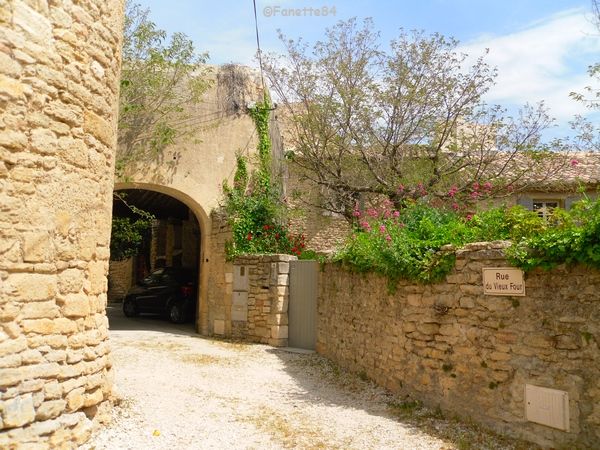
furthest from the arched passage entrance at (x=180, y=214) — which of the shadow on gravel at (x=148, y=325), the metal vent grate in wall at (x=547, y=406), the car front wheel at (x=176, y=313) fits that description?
the metal vent grate in wall at (x=547, y=406)

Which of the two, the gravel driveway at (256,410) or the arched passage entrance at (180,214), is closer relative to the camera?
the gravel driveway at (256,410)

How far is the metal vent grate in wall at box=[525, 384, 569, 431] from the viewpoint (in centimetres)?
418

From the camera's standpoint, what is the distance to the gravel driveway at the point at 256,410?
4582 mm

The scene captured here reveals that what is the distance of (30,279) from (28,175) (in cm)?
71

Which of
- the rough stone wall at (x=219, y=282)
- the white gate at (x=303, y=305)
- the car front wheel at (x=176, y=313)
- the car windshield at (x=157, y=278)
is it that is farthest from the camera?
the car windshield at (x=157, y=278)

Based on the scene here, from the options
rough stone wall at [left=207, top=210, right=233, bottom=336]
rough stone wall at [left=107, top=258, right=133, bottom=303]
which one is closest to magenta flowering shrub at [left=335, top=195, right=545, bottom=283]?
rough stone wall at [left=207, top=210, right=233, bottom=336]

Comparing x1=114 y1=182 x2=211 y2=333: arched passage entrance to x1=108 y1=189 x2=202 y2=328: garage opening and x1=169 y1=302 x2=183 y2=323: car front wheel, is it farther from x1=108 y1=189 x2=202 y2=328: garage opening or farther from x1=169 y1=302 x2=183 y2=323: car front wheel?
x1=169 y1=302 x2=183 y2=323: car front wheel

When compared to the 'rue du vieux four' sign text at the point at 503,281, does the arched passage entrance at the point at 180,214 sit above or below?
above

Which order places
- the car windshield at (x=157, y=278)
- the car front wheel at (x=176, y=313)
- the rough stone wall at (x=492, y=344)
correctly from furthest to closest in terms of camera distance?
the car windshield at (x=157, y=278)
the car front wheel at (x=176, y=313)
the rough stone wall at (x=492, y=344)

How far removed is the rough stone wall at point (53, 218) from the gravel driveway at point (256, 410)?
1.94ft

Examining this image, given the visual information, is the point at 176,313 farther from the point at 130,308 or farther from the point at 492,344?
the point at 492,344

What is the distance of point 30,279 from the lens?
3725 millimetres

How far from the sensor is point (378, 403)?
19.6 feet

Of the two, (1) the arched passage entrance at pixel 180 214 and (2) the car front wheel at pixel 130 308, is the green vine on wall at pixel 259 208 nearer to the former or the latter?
(1) the arched passage entrance at pixel 180 214
